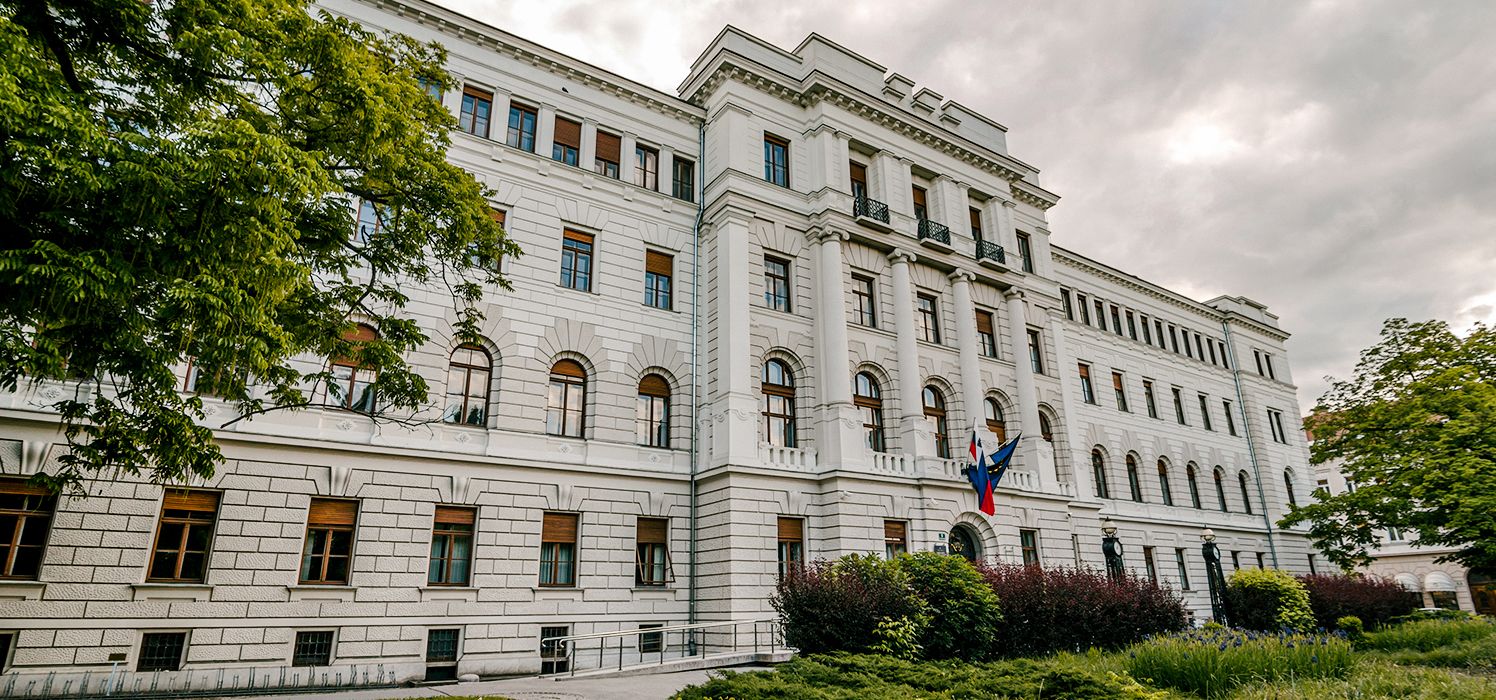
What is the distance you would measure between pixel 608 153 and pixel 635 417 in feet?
27.1

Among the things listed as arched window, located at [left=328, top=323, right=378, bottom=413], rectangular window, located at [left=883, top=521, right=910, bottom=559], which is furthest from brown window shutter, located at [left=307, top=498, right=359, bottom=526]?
rectangular window, located at [left=883, top=521, right=910, bottom=559]

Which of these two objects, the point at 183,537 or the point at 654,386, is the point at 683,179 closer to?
the point at 654,386

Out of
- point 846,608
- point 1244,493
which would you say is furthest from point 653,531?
point 1244,493

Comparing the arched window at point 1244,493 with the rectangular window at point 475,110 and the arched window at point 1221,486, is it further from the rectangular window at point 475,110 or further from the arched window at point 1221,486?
the rectangular window at point 475,110

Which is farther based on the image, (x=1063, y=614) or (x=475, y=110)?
(x=475, y=110)

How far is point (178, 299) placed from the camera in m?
8.33

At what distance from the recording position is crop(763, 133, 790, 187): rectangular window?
1000 inches

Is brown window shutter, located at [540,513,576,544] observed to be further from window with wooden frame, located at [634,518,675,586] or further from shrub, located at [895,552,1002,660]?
shrub, located at [895,552,1002,660]

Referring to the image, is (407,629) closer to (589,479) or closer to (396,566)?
(396,566)

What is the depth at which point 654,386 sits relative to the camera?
22406 millimetres

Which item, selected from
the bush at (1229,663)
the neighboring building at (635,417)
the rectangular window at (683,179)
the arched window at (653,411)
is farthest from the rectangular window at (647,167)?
the bush at (1229,663)

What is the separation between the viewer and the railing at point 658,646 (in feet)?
60.5

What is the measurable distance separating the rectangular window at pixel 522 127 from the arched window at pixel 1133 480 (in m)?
29.8

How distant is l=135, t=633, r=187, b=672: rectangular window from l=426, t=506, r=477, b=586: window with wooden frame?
4.65m
